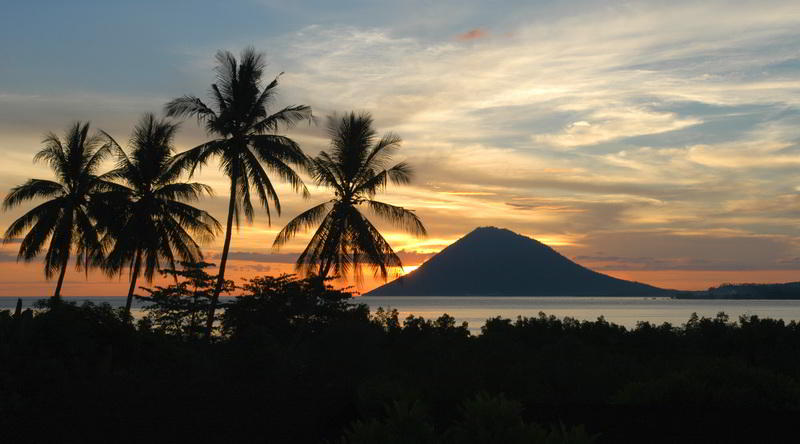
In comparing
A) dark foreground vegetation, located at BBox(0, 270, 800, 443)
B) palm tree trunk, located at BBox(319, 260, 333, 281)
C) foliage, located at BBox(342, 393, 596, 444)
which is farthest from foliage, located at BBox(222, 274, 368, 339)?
foliage, located at BBox(342, 393, 596, 444)

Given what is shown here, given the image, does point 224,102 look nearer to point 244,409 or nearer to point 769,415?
point 244,409

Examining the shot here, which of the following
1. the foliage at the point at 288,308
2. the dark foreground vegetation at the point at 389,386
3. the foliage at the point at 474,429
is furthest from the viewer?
the foliage at the point at 288,308

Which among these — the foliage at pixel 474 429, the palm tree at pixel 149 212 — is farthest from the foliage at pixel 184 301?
the foliage at pixel 474 429

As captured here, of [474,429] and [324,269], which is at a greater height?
[324,269]

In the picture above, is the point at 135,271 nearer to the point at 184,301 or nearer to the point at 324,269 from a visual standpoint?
the point at 184,301

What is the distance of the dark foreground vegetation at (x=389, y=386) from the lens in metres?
9.08

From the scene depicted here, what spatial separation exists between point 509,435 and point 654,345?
20227mm

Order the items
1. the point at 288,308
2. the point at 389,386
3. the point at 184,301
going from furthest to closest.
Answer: the point at 184,301 → the point at 288,308 → the point at 389,386

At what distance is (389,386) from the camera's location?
11.2 metres

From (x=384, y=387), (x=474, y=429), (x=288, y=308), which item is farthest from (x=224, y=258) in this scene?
(x=474, y=429)

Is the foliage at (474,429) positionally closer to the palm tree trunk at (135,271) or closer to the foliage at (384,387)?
the foliage at (384,387)

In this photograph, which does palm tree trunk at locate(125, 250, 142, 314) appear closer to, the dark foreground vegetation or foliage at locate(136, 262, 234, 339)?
foliage at locate(136, 262, 234, 339)

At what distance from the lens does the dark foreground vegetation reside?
908 centimetres

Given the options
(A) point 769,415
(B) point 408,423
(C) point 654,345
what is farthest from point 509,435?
(C) point 654,345
